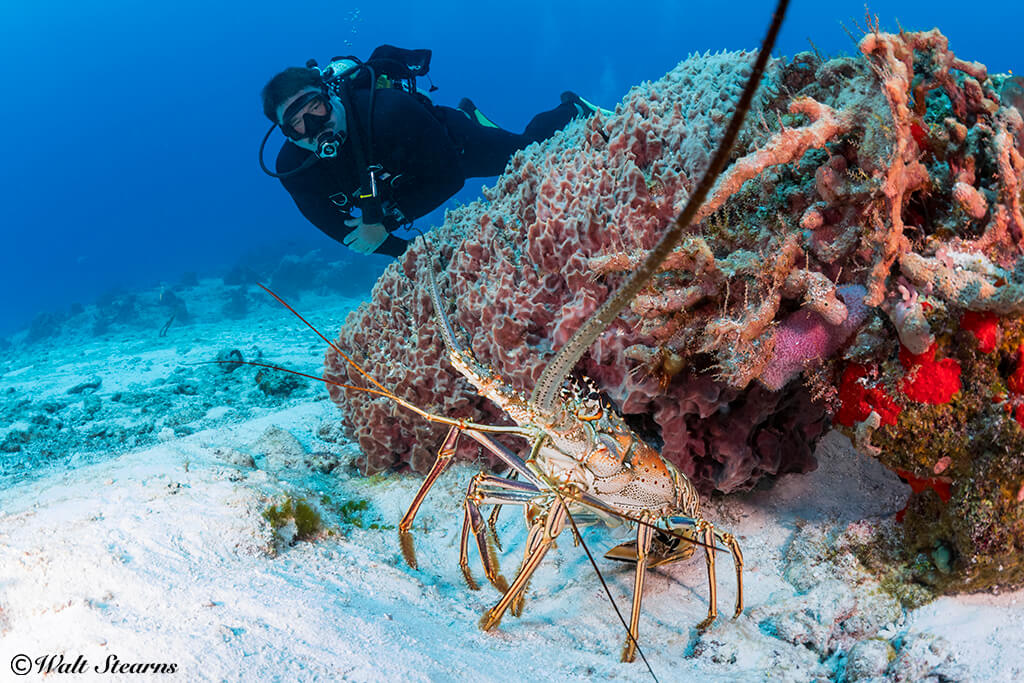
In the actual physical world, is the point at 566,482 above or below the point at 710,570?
above

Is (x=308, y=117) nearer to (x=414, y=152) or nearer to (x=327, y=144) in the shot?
(x=327, y=144)

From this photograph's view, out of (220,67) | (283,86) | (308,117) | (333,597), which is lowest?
(333,597)

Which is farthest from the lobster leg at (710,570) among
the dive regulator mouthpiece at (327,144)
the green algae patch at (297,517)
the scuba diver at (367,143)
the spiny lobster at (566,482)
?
the dive regulator mouthpiece at (327,144)

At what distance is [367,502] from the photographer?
4.41 metres

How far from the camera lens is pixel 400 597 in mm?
2941

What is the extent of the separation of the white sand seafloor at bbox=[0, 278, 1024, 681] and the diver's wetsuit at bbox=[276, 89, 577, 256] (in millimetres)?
4130

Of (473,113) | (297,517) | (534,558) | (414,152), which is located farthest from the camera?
(473,113)

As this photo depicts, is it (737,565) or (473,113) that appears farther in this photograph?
(473,113)

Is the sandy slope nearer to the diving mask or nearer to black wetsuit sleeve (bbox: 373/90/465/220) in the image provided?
the diving mask

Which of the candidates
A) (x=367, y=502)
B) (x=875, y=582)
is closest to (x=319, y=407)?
(x=367, y=502)

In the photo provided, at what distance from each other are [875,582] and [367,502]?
137 inches

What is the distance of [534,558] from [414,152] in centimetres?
641

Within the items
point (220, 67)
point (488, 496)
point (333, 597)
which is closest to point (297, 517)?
point (333, 597)

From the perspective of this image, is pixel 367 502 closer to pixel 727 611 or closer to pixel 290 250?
pixel 727 611
